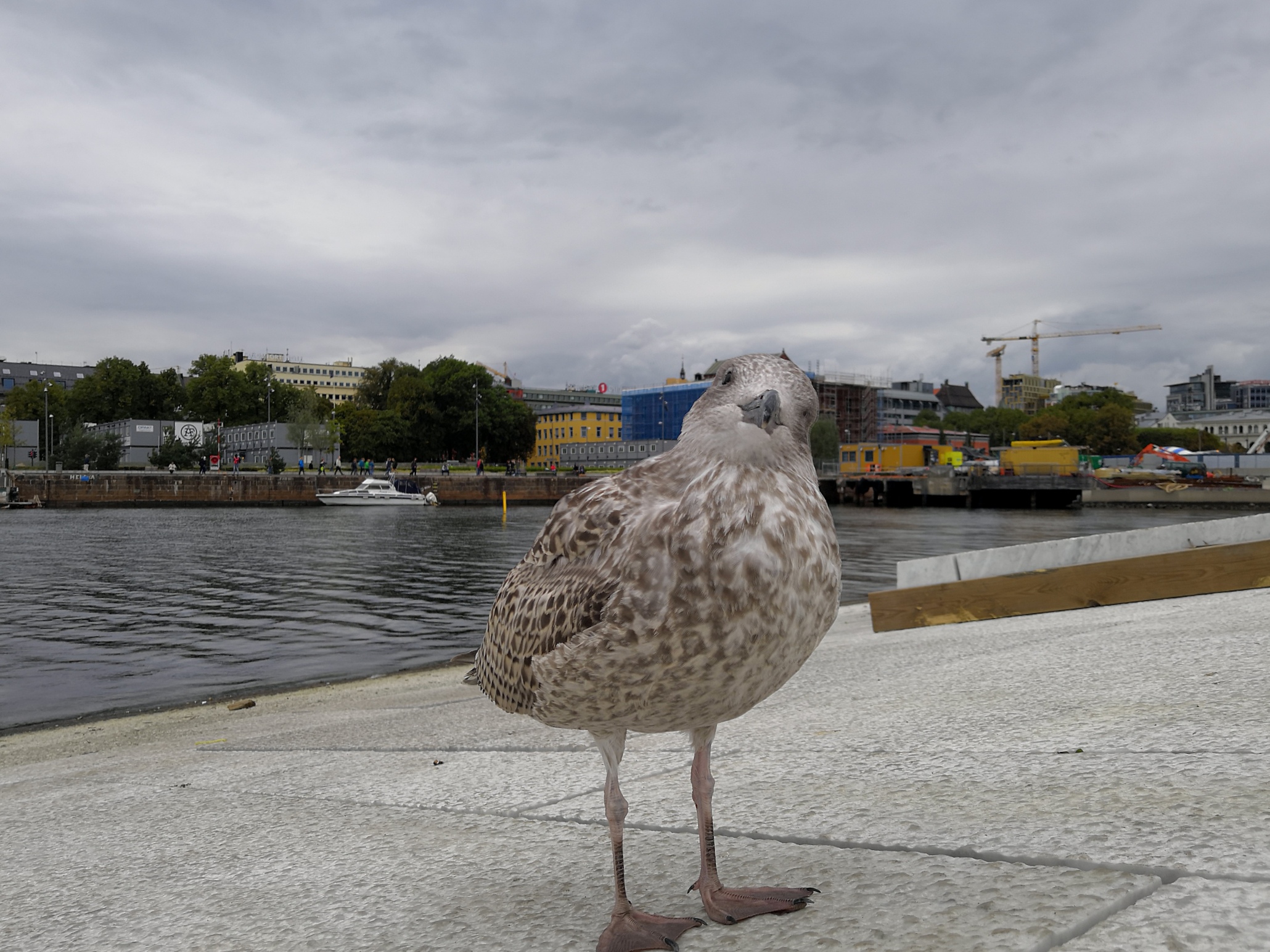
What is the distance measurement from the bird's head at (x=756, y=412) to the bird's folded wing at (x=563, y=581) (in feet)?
0.80

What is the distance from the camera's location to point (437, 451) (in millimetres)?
110250

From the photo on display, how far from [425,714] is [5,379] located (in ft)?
658

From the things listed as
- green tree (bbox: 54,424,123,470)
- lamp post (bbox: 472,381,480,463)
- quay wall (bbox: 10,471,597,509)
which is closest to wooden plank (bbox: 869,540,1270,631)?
quay wall (bbox: 10,471,597,509)

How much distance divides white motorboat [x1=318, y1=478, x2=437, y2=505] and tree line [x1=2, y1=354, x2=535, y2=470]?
27077 mm

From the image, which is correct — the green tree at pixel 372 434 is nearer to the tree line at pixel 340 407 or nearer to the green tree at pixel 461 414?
the tree line at pixel 340 407

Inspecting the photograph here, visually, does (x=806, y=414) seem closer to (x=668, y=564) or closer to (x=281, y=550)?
(x=668, y=564)

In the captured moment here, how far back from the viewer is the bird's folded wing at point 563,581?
7.64 feet

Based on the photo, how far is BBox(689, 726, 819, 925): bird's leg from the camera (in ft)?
7.92

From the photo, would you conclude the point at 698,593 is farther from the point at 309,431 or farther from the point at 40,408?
the point at 40,408

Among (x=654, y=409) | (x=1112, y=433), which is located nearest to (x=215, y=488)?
(x=654, y=409)

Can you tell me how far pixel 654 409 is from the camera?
5394 inches

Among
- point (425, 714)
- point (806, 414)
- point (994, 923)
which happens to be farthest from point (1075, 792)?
point (425, 714)

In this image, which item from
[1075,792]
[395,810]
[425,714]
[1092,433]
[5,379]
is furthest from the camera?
[5,379]

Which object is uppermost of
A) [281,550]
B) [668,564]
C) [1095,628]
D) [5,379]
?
[5,379]
